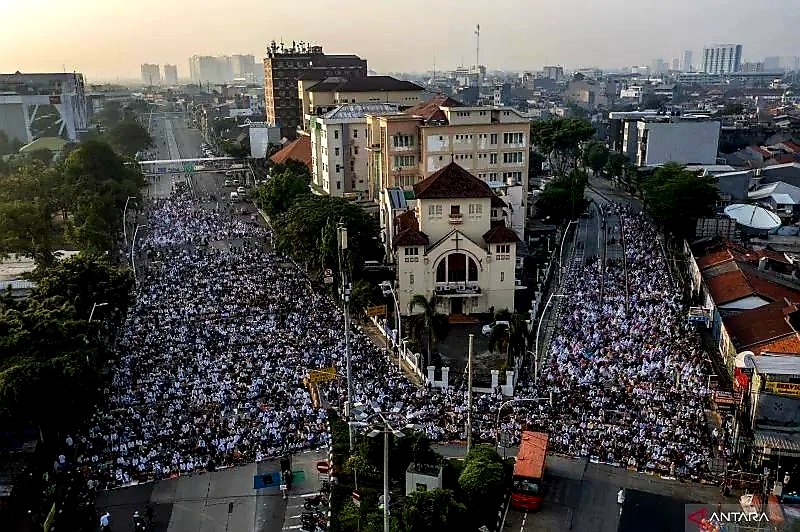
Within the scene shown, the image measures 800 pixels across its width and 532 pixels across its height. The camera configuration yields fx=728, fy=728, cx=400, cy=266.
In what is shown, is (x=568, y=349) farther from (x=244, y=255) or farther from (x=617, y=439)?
(x=244, y=255)

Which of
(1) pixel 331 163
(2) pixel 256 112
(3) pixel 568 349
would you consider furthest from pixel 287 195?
(2) pixel 256 112

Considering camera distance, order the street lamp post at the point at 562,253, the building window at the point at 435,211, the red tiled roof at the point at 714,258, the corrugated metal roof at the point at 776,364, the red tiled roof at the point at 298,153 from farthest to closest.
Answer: the red tiled roof at the point at 298,153, the street lamp post at the point at 562,253, the red tiled roof at the point at 714,258, the building window at the point at 435,211, the corrugated metal roof at the point at 776,364

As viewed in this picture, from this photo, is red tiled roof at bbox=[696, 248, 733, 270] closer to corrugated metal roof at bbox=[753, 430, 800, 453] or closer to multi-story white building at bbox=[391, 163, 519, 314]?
multi-story white building at bbox=[391, 163, 519, 314]

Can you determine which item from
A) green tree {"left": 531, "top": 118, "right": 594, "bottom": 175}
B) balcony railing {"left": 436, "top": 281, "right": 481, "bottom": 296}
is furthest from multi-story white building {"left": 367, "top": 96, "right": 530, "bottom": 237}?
green tree {"left": 531, "top": 118, "right": 594, "bottom": 175}

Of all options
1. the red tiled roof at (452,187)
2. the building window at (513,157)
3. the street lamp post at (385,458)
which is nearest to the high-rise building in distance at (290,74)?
the building window at (513,157)

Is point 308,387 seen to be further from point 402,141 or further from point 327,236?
point 402,141

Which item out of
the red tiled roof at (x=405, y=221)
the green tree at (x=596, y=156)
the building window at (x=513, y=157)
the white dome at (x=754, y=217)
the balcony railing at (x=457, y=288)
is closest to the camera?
the balcony railing at (x=457, y=288)

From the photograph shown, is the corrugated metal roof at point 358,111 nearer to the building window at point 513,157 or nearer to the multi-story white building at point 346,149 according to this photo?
the multi-story white building at point 346,149

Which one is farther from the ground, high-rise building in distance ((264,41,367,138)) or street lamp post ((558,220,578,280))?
high-rise building in distance ((264,41,367,138))
